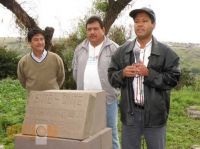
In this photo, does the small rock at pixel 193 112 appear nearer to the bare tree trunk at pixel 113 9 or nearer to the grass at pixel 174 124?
the grass at pixel 174 124

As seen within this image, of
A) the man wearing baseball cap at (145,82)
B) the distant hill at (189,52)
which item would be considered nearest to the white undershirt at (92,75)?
the man wearing baseball cap at (145,82)

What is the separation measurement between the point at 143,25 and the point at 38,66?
1.54 meters

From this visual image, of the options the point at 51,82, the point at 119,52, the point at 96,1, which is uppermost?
the point at 96,1

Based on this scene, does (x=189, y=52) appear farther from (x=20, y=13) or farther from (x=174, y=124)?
(x=174, y=124)

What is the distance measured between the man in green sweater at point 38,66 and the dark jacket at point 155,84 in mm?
1271

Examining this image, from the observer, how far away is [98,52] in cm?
419

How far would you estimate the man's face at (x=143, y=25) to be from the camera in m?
3.31

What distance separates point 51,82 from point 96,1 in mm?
11021

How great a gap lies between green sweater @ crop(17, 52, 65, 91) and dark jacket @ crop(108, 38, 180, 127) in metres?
1.27

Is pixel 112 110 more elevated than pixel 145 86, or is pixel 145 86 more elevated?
pixel 145 86

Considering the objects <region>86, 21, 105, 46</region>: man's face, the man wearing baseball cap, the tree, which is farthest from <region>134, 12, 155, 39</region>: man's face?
the tree

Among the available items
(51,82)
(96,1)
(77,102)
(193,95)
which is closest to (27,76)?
(51,82)

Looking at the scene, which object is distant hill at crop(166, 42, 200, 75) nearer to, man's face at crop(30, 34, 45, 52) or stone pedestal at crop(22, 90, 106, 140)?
man's face at crop(30, 34, 45, 52)

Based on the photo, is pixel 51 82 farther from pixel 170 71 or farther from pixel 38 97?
pixel 170 71
